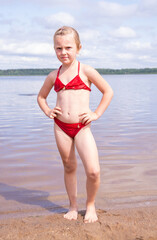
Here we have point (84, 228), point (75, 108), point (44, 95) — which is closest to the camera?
point (84, 228)

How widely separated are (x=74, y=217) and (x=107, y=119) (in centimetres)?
728

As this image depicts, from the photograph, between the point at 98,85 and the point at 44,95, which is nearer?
the point at 98,85

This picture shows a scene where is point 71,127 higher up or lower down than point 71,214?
higher up

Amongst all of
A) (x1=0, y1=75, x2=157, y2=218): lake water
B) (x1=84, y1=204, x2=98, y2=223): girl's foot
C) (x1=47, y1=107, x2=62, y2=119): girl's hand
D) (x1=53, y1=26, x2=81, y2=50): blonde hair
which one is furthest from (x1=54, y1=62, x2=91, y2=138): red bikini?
(x1=0, y1=75, x2=157, y2=218): lake water

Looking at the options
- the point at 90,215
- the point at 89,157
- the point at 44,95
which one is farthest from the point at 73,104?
the point at 90,215

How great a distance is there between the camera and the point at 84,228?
3371 millimetres

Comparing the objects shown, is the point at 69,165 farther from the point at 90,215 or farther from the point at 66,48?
the point at 66,48

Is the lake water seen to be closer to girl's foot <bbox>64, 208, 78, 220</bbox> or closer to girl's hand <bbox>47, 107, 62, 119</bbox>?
girl's foot <bbox>64, 208, 78, 220</bbox>

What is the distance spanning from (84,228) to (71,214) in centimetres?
51

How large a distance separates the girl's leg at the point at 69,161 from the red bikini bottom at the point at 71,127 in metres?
0.04

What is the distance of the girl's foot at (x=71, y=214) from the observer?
3818 millimetres

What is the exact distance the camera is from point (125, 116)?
38.6 ft

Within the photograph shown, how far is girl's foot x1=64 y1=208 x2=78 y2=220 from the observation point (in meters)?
3.82

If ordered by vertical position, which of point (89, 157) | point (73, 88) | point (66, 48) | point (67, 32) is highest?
point (67, 32)
